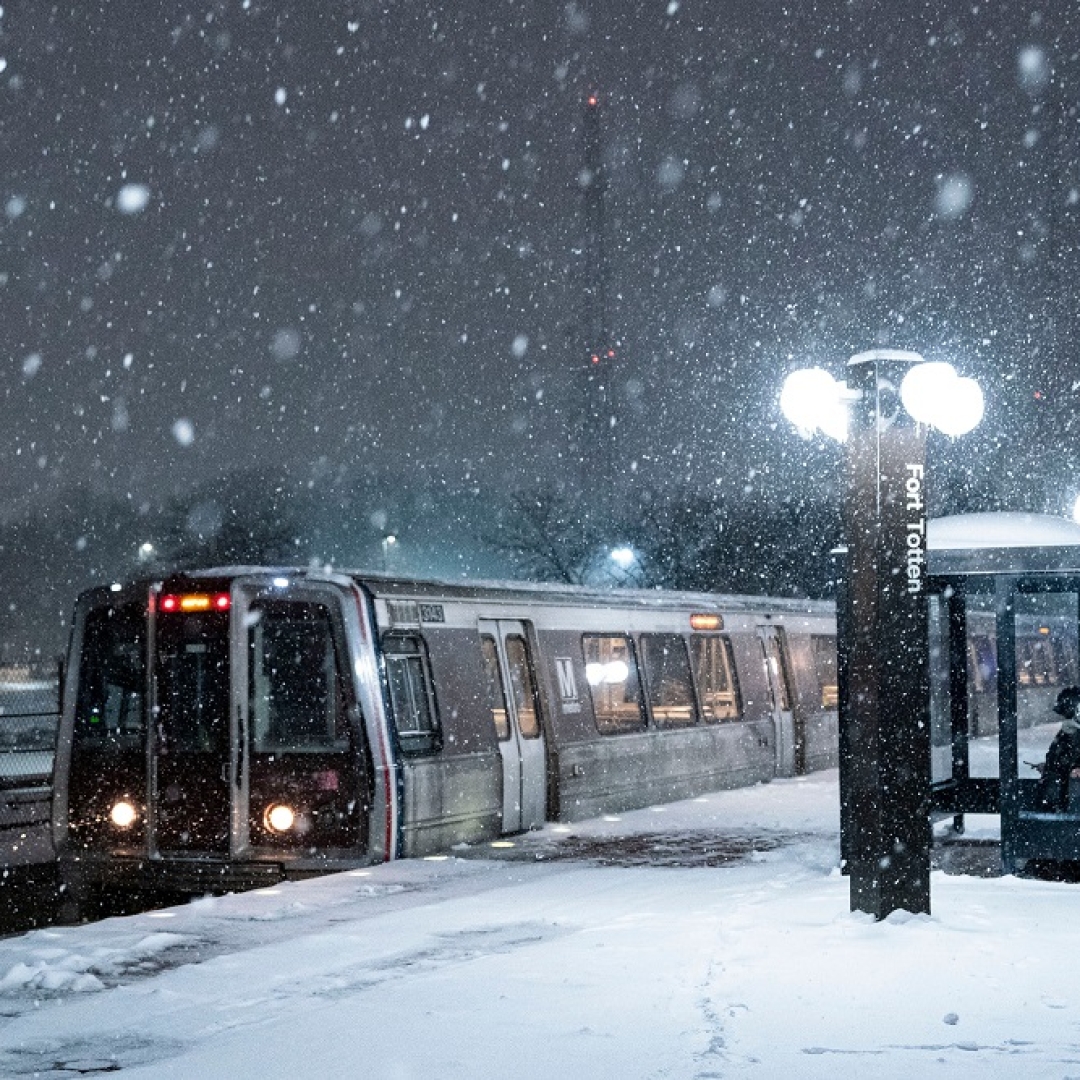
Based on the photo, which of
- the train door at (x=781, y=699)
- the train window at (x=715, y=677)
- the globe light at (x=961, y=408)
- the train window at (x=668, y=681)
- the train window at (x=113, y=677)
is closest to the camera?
the globe light at (x=961, y=408)

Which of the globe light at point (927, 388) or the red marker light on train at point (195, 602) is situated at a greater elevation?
the globe light at point (927, 388)

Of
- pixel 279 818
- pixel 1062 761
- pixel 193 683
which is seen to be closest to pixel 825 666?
pixel 1062 761

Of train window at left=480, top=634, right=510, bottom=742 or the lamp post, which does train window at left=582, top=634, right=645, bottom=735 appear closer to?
train window at left=480, top=634, right=510, bottom=742

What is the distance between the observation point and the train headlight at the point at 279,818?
12242 mm

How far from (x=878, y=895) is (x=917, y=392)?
2.88 m

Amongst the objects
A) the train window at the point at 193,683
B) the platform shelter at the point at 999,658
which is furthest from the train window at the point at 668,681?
the train window at the point at 193,683

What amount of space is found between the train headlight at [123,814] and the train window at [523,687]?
4.03m

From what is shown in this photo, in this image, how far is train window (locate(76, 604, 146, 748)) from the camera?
12.8 meters

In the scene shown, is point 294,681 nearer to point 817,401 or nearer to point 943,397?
point 817,401

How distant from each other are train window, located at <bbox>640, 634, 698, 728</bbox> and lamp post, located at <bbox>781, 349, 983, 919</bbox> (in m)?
8.54

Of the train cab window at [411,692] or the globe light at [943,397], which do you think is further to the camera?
the train cab window at [411,692]

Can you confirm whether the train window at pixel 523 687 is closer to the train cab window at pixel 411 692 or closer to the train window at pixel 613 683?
the train window at pixel 613 683

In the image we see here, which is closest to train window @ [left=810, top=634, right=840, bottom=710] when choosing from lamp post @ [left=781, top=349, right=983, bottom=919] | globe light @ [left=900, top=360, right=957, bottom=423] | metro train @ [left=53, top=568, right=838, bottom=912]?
metro train @ [left=53, top=568, right=838, bottom=912]

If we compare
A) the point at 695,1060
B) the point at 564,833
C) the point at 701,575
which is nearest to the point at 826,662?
the point at 564,833
